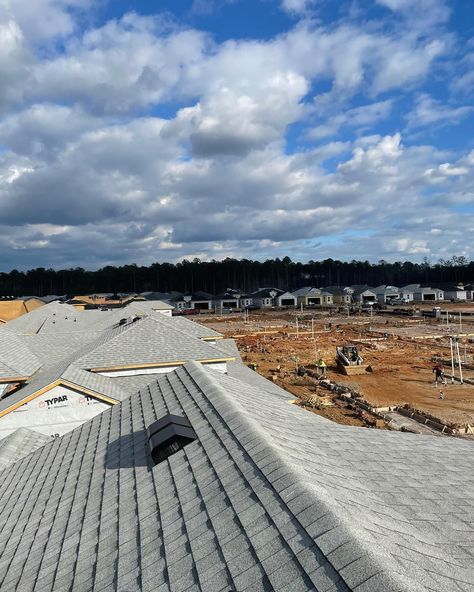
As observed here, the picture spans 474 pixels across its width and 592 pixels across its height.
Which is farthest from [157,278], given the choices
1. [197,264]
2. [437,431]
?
[437,431]

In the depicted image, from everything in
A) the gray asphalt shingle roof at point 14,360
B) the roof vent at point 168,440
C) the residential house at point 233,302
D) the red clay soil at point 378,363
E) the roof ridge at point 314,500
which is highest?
the roof ridge at point 314,500

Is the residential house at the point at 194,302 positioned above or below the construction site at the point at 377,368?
above

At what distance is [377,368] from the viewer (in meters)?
42.5

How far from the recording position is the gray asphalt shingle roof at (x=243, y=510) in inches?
153

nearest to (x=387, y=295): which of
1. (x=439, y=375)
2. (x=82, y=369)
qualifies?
(x=439, y=375)

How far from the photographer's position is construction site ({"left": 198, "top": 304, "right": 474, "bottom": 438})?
27.1m

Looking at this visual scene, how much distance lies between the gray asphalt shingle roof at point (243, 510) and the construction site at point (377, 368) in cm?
1205

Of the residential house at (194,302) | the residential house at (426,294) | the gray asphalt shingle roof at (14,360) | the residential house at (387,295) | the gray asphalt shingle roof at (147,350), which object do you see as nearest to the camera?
the gray asphalt shingle roof at (14,360)

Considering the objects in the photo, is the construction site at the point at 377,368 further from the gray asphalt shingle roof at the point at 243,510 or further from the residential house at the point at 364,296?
the residential house at the point at 364,296

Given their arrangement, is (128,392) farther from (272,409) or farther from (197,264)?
(197,264)

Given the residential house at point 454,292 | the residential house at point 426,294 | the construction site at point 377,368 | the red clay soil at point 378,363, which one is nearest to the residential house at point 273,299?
the residential house at point 426,294

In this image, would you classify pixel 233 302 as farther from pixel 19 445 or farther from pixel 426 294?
pixel 19 445

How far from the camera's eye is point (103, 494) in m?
7.02

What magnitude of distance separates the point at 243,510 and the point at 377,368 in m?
40.0
